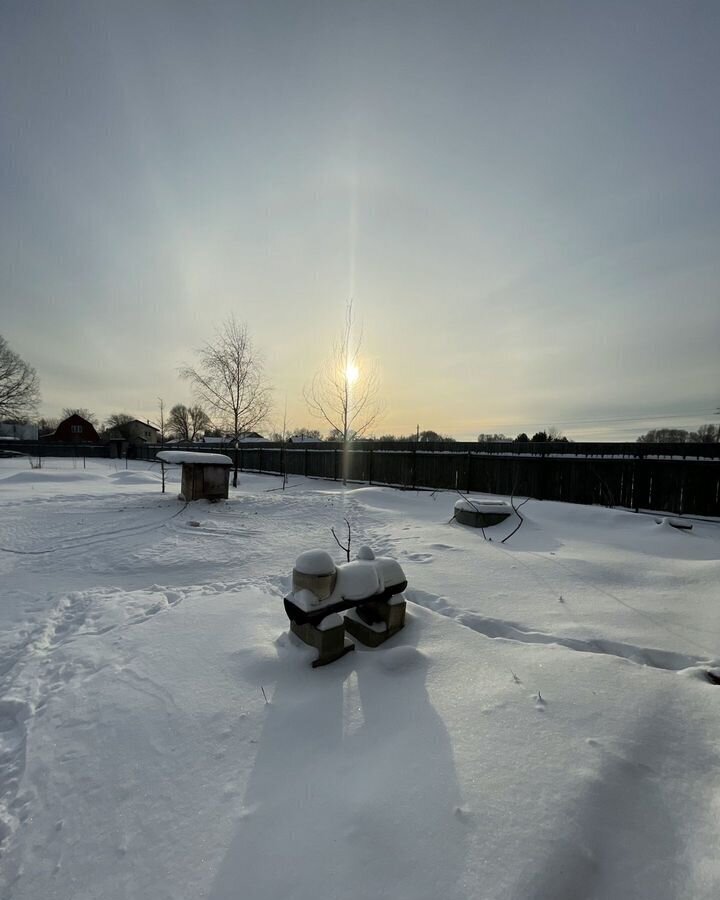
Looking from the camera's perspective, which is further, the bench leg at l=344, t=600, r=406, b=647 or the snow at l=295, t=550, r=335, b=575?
the bench leg at l=344, t=600, r=406, b=647

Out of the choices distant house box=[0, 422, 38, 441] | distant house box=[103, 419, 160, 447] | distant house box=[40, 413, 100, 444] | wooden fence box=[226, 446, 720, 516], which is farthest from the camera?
distant house box=[103, 419, 160, 447]

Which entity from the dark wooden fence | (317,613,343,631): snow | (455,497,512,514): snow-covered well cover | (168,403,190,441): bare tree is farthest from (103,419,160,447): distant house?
(317,613,343,631): snow

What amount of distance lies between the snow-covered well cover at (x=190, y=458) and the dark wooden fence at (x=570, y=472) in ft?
17.8

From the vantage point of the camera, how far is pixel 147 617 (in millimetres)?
3590

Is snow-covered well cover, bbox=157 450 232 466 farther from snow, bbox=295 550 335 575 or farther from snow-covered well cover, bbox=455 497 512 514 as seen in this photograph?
snow, bbox=295 550 335 575

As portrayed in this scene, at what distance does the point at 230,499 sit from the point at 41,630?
748cm

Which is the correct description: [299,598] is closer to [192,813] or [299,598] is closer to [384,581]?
[384,581]

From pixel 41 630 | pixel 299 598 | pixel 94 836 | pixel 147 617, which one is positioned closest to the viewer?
pixel 94 836

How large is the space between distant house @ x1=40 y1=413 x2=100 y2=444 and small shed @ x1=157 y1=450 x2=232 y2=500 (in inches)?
1855

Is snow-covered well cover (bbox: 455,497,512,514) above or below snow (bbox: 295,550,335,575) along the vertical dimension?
below

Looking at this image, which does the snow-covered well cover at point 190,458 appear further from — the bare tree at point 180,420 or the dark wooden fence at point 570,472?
the bare tree at point 180,420

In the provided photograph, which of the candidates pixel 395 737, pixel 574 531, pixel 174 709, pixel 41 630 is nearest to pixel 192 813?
pixel 174 709

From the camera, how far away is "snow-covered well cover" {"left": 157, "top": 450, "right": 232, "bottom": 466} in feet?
31.0

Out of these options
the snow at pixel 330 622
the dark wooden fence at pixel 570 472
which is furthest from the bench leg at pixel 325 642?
the dark wooden fence at pixel 570 472
